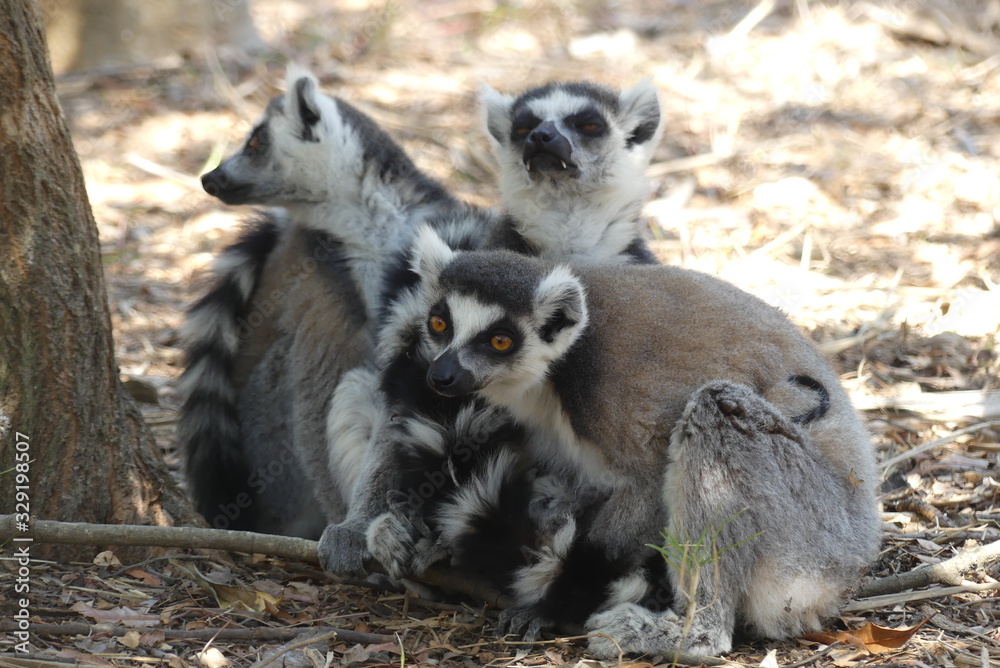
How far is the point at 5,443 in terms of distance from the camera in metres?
3.40

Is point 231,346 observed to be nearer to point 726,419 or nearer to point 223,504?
point 223,504

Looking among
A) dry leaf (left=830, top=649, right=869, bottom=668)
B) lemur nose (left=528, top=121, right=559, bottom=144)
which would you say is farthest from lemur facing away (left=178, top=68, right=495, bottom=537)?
A: dry leaf (left=830, top=649, right=869, bottom=668)

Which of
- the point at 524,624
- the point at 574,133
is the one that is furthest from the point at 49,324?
the point at 574,133

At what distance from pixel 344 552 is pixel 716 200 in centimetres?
545

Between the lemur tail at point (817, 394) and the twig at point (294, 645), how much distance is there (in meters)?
1.94

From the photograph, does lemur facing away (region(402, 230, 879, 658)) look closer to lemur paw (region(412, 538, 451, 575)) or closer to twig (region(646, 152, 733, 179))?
lemur paw (region(412, 538, 451, 575))

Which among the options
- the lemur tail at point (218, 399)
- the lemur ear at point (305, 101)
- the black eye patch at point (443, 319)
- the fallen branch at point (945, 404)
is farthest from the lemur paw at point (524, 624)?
the lemur ear at point (305, 101)

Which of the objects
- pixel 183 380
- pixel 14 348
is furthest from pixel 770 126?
pixel 14 348

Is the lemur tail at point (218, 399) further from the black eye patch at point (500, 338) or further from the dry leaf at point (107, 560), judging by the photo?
the black eye patch at point (500, 338)

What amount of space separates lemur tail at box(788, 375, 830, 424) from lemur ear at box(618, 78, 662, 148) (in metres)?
2.00

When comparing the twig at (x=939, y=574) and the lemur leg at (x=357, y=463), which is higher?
the lemur leg at (x=357, y=463)

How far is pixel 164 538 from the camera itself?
3324 mm

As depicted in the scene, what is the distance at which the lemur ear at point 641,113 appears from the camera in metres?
5.21

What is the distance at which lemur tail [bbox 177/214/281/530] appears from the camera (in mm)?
5000
